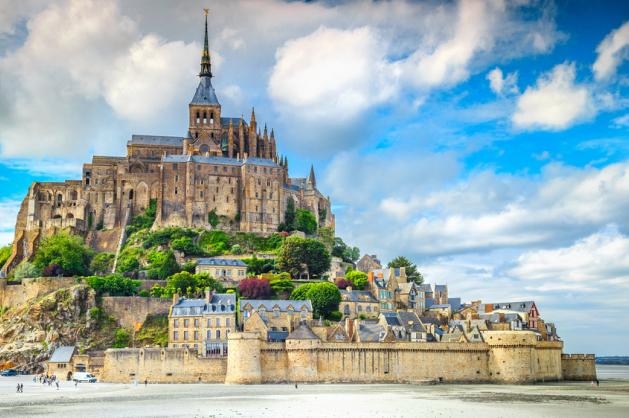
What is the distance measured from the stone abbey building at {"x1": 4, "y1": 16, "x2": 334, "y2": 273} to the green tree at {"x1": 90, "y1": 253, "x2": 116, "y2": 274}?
220cm

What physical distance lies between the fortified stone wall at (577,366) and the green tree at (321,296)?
2167 cm

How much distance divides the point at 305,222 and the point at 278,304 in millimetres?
28470

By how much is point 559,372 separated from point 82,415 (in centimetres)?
4507

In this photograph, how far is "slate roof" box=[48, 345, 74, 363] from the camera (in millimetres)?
65637

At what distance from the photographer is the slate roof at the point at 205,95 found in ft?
353

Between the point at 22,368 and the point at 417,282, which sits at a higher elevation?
the point at 417,282

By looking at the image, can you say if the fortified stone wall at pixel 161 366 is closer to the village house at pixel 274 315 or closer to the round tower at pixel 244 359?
the round tower at pixel 244 359

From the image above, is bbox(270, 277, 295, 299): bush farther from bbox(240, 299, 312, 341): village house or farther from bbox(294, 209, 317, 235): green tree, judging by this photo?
bbox(294, 209, 317, 235): green tree

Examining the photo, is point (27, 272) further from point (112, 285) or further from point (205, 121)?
point (205, 121)

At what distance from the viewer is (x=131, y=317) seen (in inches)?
2859

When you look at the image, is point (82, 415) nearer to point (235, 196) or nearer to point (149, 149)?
point (235, 196)

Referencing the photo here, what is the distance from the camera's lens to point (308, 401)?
4803 cm

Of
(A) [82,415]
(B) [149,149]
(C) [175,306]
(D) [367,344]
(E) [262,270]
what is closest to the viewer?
(A) [82,415]

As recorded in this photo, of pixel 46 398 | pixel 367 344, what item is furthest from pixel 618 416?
pixel 46 398
